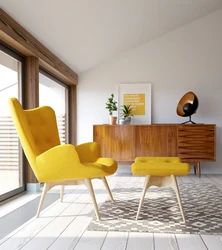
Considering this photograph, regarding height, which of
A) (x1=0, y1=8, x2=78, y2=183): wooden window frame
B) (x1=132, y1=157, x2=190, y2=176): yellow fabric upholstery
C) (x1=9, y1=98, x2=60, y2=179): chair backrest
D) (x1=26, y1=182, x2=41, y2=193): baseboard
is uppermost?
(x1=0, y1=8, x2=78, y2=183): wooden window frame

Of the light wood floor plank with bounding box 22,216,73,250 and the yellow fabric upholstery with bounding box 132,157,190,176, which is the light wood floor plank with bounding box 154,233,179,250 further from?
the light wood floor plank with bounding box 22,216,73,250

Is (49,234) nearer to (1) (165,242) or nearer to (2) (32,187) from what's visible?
(1) (165,242)

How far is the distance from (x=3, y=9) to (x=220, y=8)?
401cm

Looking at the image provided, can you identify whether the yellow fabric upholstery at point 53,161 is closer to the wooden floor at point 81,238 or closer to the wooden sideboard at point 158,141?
the wooden floor at point 81,238

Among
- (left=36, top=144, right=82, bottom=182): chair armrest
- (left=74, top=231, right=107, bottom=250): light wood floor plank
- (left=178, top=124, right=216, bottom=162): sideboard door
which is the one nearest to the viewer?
(left=74, top=231, right=107, bottom=250): light wood floor plank

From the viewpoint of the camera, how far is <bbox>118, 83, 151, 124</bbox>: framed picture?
5543 mm

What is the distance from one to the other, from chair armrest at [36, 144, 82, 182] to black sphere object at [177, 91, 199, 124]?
3.04 metres

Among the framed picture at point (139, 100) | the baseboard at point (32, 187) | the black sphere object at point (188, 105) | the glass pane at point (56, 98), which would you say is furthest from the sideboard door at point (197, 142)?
the baseboard at point (32, 187)

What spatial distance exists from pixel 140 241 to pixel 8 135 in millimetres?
1884

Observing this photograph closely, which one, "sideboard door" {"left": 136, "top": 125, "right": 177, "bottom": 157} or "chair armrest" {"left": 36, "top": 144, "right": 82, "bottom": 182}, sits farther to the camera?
"sideboard door" {"left": 136, "top": 125, "right": 177, "bottom": 157}

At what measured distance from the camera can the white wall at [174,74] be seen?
5.49 metres

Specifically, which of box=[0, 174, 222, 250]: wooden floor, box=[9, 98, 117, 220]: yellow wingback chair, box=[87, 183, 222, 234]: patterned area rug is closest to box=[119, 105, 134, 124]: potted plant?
box=[87, 183, 222, 234]: patterned area rug

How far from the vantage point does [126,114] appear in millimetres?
5418

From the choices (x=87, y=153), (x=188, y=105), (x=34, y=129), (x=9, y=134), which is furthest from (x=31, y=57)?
(x=188, y=105)
